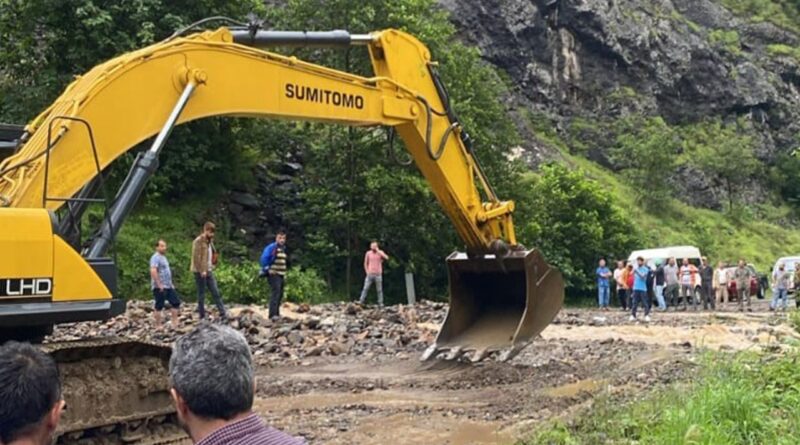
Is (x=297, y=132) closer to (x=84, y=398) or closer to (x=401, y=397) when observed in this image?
(x=401, y=397)

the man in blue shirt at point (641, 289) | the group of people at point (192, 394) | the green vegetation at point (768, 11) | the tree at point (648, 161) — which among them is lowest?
the man in blue shirt at point (641, 289)

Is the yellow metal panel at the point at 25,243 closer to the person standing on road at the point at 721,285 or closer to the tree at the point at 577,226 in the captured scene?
the person standing on road at the point at 721,285

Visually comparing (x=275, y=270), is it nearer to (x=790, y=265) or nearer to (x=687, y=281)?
Result: (x=687, y=281)

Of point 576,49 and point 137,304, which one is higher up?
point 576,49

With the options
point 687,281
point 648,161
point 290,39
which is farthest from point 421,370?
point 648,161

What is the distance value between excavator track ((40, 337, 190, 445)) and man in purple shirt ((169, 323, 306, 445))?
3.80m

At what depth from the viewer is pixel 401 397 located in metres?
9.41

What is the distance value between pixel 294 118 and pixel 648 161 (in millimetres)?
42545

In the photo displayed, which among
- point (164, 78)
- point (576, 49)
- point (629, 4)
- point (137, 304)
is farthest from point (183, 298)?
point (629, 4)

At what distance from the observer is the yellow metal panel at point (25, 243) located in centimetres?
556

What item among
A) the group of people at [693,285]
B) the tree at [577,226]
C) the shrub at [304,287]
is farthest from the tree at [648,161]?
the shrub at [304,287]

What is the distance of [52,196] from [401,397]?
436cm

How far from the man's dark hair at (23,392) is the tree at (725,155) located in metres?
55.4

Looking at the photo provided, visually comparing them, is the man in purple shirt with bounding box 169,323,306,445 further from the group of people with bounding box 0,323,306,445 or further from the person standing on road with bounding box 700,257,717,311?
the person standing on road with bounding box 700,257,717,311
